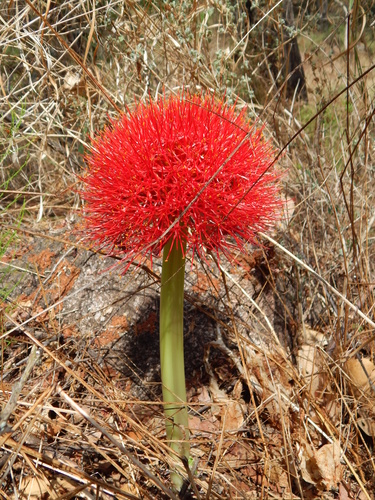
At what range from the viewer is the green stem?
1.07 meters

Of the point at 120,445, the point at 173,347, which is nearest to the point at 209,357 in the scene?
the point at 173,347

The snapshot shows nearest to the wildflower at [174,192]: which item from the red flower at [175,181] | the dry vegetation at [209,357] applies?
the red flower at [175,181]

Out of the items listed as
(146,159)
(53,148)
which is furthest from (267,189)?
(53,148)

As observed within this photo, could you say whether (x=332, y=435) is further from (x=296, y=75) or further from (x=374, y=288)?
(x=296, y=75)

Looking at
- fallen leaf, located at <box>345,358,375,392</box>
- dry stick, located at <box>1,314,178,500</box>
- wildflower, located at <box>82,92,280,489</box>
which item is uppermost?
wildflower, located at <box>82,92,280,489</box>

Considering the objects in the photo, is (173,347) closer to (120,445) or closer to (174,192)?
(120,445)

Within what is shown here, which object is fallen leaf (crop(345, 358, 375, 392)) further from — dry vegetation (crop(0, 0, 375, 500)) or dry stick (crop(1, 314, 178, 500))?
dry stick (crop(1, 314, 178, 500))

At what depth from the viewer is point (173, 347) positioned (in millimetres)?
1108

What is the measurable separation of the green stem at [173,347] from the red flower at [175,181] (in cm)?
6

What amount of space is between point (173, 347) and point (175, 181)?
442 mm

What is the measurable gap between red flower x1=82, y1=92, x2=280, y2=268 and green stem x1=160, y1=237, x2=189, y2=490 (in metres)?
0.06

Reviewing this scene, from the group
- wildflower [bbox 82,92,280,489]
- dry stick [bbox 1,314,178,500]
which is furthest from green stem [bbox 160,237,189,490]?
dry stick [bbox 1,314,178,500]

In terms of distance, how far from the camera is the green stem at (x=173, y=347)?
3.50ft

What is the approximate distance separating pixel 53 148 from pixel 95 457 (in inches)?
66.1
